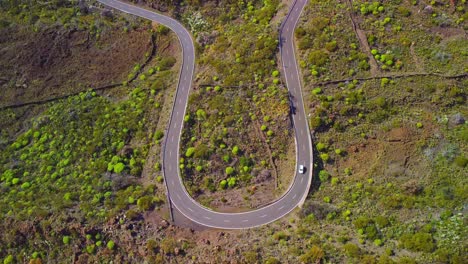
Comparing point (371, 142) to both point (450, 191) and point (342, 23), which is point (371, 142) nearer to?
point (450, 191)

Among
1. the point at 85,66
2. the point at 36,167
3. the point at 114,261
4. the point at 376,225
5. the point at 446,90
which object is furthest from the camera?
the point at 85,66

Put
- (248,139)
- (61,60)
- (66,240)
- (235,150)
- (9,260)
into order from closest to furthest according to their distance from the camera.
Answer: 1. (66,240)
2. (9,260)
3. (235,150)
4. (248,139)
5. (61,60)

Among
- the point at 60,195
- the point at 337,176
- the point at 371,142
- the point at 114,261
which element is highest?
the point at 371,142

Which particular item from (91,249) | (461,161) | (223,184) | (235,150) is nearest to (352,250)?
(461,161)

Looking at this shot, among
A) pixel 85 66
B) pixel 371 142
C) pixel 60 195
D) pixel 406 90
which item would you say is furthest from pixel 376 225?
pixel 85 66

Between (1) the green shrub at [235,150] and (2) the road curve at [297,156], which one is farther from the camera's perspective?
(1) the green shrub at [235,150]

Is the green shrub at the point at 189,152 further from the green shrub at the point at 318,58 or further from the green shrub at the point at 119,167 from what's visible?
the green shrub at the point at 318,58

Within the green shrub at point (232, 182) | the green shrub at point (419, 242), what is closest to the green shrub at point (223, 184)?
the green shrub at point (232, 182)

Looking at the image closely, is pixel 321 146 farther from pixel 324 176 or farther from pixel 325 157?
pixel 324 176

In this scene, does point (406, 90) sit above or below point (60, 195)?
above
